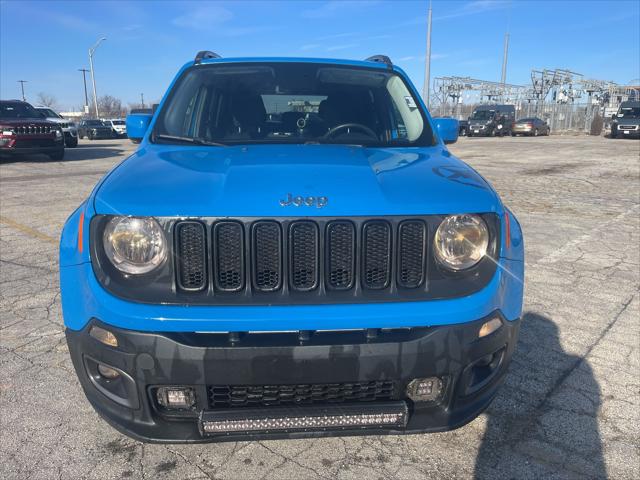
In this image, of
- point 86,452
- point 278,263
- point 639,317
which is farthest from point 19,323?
point 639,317

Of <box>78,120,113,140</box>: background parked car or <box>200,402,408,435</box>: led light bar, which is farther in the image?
<box>78,120,113,140</box>: background parked car

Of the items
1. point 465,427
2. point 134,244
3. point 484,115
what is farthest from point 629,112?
point 134,244

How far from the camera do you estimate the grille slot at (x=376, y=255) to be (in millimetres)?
1972

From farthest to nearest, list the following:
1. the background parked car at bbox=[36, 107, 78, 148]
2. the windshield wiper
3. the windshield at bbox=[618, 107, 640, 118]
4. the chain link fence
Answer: the chain link fence < the windshield at bbox=[618, 107, 640, 118] < the background parked car at bbox=[36, 107, 78, 148] < the windshield wiper

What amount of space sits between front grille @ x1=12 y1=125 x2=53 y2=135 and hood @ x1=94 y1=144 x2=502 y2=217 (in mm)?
13710

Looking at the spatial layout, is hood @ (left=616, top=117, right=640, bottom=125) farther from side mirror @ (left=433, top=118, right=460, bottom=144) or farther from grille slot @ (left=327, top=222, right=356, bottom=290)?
grille slot @ (left=327, top=222, right=356, bottom=290)

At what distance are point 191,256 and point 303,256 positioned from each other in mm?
428

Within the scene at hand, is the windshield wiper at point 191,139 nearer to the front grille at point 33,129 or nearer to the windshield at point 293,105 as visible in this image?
the windshield at point 293,105

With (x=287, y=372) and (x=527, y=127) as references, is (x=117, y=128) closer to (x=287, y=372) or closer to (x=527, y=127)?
(x=527, y=127)

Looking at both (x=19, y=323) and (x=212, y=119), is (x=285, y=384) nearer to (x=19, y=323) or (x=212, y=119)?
(x=212, y=119)

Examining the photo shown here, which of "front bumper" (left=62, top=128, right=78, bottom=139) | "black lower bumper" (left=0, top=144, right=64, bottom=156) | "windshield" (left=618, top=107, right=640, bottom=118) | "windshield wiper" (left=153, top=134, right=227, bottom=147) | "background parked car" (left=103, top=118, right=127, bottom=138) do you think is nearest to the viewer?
"windshield wiper" (left=153, top=134, right=227, bottom=147)

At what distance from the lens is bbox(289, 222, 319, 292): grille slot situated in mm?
1938

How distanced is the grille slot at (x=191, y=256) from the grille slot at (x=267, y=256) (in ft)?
0.64

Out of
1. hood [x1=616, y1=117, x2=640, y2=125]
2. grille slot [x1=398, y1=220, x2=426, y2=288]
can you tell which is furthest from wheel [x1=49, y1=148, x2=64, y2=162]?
hood [x1=616, y1=117, x2=640, y2=125]
